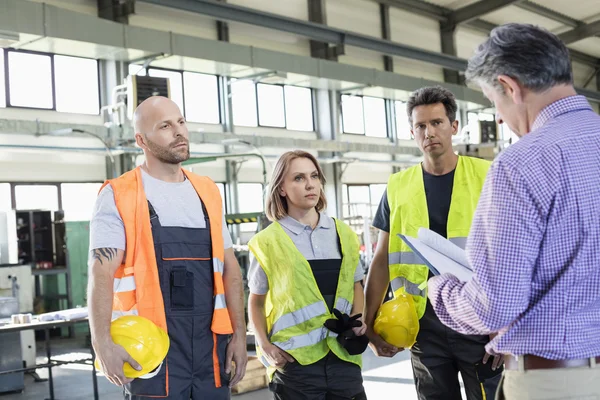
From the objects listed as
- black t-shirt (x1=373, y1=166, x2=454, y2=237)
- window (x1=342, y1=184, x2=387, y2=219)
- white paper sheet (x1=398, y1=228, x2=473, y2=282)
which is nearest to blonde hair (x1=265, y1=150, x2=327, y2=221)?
black t-shirt (x1=373, y1=166, x2=454, y2=237)

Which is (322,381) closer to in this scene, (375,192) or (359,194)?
(359,194)

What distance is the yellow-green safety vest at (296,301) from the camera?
2.63 metres

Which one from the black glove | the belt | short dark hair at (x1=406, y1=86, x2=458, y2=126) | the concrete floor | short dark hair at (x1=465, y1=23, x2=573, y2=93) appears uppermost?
short dark hair at (x1=406, y1=86, x2=458, y2=126)

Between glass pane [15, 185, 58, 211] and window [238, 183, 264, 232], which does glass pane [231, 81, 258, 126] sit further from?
glass pane [15, 185, 58, 211]

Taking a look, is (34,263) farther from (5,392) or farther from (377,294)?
(377,294)

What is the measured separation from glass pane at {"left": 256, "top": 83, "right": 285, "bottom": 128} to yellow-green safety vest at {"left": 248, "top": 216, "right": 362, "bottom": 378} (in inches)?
477

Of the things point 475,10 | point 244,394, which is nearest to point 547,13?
point 475,10

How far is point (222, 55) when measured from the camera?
11.5m

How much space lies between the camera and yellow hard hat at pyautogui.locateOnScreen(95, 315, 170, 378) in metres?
2.21

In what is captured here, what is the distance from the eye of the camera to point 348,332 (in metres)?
2.59

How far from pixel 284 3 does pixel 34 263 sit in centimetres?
714

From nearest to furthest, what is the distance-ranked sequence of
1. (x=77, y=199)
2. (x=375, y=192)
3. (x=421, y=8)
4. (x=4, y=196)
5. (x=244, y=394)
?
1. (x=244, y=394)
2. (x=4, y=196)
3. (x=77, y=199)
4. (x=421, y=8)
5. (x=375, y=192)

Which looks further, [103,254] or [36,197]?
[36,197]

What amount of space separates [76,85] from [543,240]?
36.9 feet
